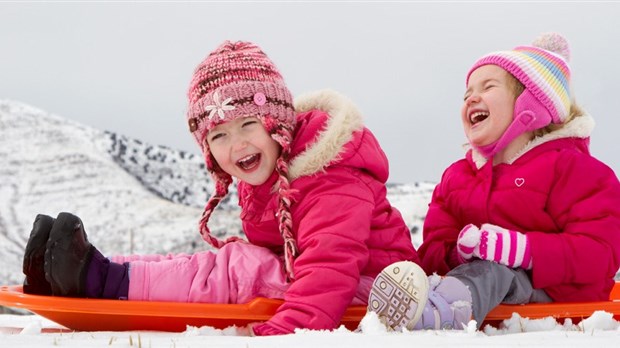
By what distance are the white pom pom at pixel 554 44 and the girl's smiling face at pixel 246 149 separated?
139cm

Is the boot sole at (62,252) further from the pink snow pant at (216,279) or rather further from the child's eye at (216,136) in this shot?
the child's eye at (216,136)

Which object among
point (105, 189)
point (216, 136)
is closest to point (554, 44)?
point (216, 136)

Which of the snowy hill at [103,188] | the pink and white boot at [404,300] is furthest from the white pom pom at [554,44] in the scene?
the snowy hill at [103,188]

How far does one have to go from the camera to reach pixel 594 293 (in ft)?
9.68

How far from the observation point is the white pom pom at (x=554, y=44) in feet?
11.0

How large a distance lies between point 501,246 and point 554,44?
1082mm

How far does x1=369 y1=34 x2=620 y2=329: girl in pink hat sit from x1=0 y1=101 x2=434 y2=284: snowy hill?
3848 mm

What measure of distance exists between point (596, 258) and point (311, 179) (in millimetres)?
1099

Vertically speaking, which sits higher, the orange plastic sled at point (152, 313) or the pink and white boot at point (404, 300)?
the pink and white boot at point (404, 300)

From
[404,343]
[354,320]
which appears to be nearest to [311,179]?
[354,320]

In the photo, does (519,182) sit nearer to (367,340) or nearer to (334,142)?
(334,142)

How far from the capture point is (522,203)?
9.58ft

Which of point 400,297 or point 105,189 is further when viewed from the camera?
point 105,189

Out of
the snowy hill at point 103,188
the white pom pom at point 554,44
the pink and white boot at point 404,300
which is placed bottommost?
the snowy hill at point 103,188
